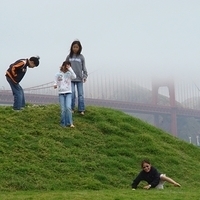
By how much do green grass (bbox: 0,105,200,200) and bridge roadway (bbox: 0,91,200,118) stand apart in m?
17.4

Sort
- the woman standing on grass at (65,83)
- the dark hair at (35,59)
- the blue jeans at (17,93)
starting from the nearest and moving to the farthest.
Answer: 1. the dark hair at (35,59)
2. the woman standing on grass at (65,83)
3. the blue jeans at (17,93)

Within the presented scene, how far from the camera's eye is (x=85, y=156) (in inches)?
300

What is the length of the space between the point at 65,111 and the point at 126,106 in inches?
1122

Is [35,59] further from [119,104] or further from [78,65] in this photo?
[119,104]

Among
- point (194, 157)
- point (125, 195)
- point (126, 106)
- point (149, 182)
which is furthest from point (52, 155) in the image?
point (126, 106)

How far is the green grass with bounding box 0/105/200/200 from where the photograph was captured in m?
6.13

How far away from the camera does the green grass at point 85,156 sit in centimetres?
613

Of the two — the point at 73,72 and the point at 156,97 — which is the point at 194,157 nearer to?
the point at 73,72

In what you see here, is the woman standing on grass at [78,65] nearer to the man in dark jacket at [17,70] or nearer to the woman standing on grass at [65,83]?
the woman standing on grass at [65,83]

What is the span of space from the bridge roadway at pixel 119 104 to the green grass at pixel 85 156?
17.4 m

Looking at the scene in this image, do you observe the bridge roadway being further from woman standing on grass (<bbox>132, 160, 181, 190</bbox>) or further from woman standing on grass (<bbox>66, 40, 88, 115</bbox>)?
woman standing on grass (<bbox>132, 160, 181, 190</bbox>)

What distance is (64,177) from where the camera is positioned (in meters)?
6.66

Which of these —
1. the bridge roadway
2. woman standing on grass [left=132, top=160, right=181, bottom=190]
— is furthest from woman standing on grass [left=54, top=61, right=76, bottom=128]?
the bridge roadway

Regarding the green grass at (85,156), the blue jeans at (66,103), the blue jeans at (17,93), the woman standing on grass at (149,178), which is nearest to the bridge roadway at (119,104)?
the blue jeans at (17,93)
